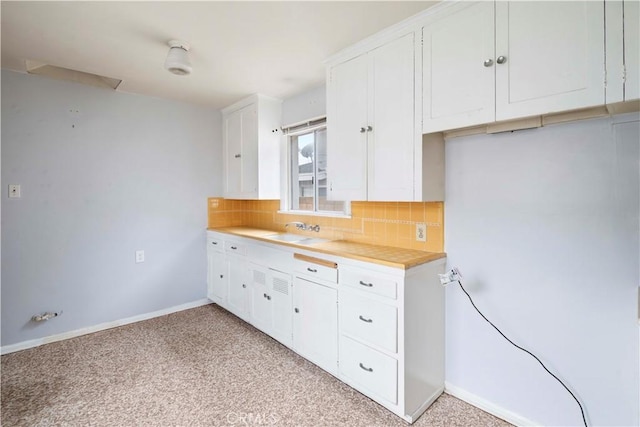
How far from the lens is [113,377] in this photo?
2.17 m

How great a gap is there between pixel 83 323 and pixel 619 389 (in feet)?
12.8

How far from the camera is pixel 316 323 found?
221 centimetres

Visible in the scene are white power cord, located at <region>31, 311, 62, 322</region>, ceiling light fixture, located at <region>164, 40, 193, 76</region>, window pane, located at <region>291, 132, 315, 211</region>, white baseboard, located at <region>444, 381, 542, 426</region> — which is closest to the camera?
white baseboard, located at <region>444, 381, 542, 426</region>

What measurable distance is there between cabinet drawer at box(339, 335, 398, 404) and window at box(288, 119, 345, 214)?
1.26 m

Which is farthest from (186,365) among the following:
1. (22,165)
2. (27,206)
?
(22,165)

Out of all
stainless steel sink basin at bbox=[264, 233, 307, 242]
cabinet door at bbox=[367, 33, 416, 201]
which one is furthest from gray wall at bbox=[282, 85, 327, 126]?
stainless steel sink basin at bbox=[264, 233, 307, 242]

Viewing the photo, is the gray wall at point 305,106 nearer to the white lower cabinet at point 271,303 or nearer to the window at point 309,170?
the window at point 309,170

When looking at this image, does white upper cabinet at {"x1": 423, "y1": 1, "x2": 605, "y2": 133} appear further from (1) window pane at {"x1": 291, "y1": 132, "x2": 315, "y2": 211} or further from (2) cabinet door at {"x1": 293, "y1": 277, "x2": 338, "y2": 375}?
(1) window pane at {"x1": 291, "y1": 132, "x2": 315, "y2": 211}

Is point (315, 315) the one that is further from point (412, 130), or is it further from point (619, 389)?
point (619, 389)

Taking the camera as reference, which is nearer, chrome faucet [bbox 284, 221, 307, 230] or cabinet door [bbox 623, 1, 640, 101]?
cabinet door [bbox 623, 1, 640, 101]

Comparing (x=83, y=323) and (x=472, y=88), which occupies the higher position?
(x=472, y=88)

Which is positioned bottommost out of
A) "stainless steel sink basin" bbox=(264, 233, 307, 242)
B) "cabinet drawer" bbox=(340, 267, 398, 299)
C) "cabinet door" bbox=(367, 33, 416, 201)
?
"cabinet drawer" bbox=(340, 267, 398, 299)

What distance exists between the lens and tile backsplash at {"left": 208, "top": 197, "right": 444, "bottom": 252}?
2055mm

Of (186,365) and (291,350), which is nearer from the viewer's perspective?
(186,365)
